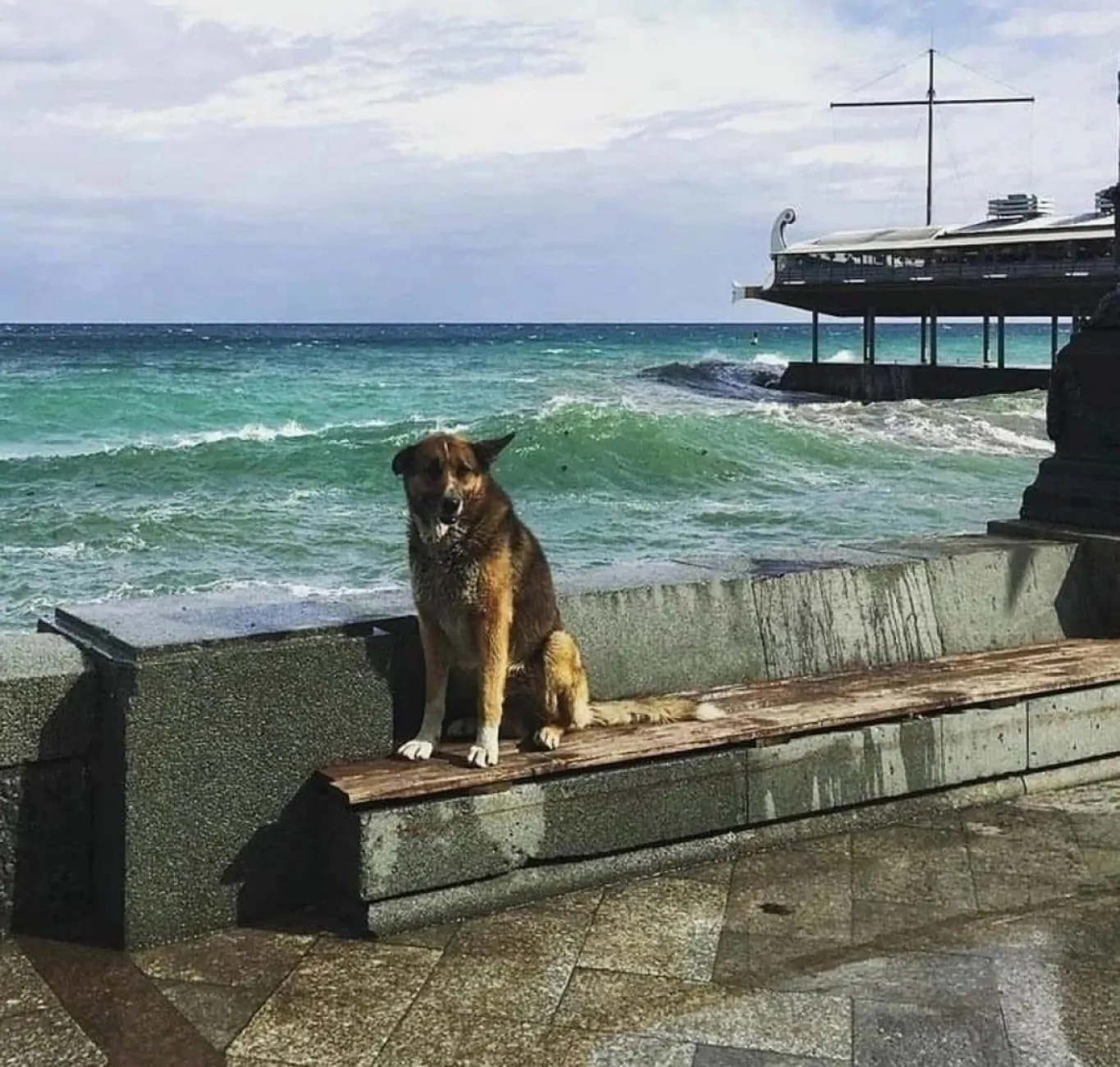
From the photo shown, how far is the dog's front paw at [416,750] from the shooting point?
199 inches

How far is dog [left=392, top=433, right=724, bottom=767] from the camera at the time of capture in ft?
16.3

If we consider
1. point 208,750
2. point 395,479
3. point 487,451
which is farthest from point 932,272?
point 208,750

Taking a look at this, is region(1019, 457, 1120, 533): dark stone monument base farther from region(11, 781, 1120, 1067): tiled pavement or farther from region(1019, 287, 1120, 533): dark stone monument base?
region(11, 781, 1120, 1067): tiled pavement

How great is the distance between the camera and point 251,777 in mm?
4816

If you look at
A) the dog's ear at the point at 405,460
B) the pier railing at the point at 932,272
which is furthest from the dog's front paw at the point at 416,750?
the pier railing at the point at 932,272

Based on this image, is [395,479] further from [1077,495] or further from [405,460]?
[405,460]

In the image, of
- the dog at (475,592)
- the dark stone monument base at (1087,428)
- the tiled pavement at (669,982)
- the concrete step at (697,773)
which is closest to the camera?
the tiled pavement at (669,982)

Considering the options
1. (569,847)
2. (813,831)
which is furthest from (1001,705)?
(569,847)

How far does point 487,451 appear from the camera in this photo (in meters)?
5.09

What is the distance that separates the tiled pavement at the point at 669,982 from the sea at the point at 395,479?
1755mm

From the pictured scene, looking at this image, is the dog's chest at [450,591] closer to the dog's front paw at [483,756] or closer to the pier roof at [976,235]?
the dog's front paw at [483,756]

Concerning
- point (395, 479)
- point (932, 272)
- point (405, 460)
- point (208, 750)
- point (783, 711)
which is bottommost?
point (395, 479)

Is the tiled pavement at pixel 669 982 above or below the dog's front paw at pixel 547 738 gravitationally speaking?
below

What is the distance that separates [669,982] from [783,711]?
1591 mm
